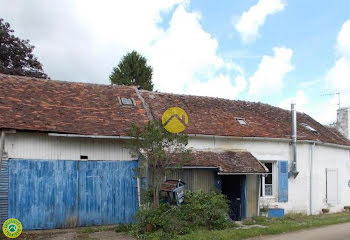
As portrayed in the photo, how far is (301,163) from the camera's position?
53.3ft

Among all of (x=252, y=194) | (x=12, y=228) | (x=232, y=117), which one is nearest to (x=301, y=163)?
(x=252, y=194)

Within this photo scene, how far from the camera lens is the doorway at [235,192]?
1389cm

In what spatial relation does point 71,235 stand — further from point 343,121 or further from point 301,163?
point 343,121

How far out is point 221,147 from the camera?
1453 cm

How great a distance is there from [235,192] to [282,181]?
2440 mm

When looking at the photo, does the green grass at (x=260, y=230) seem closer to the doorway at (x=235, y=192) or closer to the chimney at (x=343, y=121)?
the doorway at (x=235, y=192)

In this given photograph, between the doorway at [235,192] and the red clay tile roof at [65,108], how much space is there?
4.22 meters

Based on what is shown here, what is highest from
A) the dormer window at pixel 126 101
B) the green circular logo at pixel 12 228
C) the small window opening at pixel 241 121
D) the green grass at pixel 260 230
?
the dormer window at pixel 126 101

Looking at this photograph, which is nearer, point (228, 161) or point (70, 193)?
point (70, 193)

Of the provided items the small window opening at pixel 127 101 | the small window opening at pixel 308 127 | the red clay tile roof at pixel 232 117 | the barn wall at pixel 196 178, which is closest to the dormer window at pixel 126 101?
the small window opening at pixel 127 101

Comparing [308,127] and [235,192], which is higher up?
[308,127]

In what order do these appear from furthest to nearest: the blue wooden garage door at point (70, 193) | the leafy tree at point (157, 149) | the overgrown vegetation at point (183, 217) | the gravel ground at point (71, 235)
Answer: the blue wooden garage door at point (70, 193)
the leafy tree at point (157, 149)
the overgrown vegetation at point (183, 217)
the gravel ground at point (71, 235)

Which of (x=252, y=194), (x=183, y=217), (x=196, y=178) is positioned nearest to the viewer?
(x=183, y=217)

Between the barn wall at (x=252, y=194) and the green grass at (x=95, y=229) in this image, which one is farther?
the barn wall at (x=252, y=194)
